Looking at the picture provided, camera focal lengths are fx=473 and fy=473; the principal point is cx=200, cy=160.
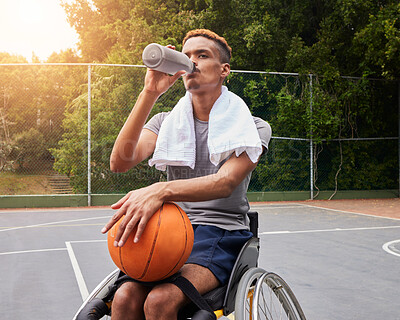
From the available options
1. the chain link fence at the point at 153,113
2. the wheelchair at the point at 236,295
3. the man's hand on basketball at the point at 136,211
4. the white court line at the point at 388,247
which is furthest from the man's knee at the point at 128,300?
the chain link fence at the point at 153,113

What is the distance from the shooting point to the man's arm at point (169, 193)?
1.70 m

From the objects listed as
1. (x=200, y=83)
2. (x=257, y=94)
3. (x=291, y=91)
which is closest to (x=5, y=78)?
(x=257, y=94)

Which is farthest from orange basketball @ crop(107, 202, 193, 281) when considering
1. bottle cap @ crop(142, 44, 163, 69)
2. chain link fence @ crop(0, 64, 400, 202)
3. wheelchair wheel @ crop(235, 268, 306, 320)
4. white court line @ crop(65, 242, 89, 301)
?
chain link fence @ crop(0, 64, 400, 202)

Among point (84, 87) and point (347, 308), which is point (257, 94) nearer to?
point (84, 87)

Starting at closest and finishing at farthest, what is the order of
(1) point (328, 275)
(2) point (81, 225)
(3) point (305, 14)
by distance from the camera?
(1) point (328, 275)
(2) point (81, 225)
(3) point (305, 14)

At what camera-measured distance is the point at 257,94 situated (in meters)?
12.9

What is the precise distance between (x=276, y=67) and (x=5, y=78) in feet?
26.3

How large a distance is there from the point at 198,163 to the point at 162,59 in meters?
0.62

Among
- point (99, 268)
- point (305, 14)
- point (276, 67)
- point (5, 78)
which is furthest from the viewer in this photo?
point (305, 14)

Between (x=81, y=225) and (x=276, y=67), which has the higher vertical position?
(x=276, y=67)

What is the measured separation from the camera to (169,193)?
1.81m

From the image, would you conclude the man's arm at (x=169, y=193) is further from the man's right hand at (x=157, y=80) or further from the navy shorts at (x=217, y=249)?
the man's right hand at (x=157, y=80)

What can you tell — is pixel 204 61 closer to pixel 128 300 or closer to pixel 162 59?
pixel 162 59

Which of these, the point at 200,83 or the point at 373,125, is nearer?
the point at 200,83
